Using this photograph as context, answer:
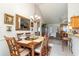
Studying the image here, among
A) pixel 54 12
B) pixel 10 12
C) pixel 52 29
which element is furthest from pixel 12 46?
pixel 54 12

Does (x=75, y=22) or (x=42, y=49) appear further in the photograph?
(x=42, y=49)

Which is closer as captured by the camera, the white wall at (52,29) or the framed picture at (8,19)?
the framed picture at (8,19)

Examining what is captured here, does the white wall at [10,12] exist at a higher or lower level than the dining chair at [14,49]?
higher

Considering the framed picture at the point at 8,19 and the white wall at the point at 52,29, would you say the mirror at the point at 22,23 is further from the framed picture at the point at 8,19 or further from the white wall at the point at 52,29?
the white wall at the point at 52,29

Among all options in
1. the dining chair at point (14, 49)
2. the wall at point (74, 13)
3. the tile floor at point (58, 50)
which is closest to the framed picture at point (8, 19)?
the dining chair at point (14, 49)

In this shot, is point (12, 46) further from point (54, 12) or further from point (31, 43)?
point (54, 12)

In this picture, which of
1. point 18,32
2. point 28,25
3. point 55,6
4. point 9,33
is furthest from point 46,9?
point 9,33

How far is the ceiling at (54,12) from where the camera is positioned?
6.28 ft

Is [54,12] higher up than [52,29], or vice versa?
[54,12]

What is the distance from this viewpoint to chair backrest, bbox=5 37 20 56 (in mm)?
1878

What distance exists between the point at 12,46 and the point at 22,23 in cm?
41

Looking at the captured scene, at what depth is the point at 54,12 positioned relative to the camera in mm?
1948

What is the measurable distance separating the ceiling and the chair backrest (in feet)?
2.03

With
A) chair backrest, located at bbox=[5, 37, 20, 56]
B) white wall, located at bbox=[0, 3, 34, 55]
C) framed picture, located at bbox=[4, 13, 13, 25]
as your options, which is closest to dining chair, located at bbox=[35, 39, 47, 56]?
chair backrest, located at bbox=[5, 37, 20, 56]
